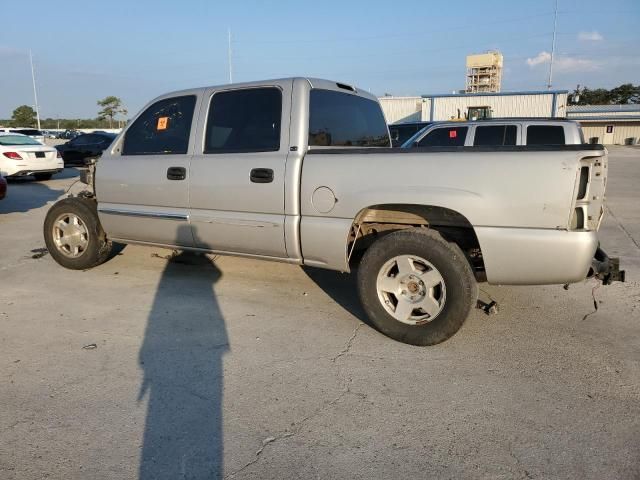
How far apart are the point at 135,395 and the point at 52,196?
11.1 m

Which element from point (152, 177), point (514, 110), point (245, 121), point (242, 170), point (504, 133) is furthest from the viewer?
point (514, 110)

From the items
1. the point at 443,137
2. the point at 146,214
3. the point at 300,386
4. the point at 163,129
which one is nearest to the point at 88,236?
the point at 146,214

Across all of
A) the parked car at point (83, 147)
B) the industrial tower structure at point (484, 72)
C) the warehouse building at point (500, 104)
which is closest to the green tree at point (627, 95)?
the industrial tower structure at point (484, 72)

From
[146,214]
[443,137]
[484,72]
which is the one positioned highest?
[484,72]

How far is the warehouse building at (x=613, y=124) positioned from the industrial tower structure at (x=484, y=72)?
1143 centimetres

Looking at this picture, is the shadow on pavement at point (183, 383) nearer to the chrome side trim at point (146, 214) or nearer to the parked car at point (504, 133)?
the chrome side trim at point (146, 214)

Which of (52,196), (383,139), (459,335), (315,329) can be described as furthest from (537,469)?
(52,196)

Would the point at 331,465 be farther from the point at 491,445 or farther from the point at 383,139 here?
the point at 383,139

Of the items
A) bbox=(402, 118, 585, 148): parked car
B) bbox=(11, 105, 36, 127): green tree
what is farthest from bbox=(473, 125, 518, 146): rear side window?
bbox=(11, 105, 36, 127): green tree

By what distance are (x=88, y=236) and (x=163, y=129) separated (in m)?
1.62

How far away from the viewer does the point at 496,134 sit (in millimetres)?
8617

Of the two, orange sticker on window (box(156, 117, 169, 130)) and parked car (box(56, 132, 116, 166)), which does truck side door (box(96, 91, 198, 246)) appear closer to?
orange sticker on window (box(156, 117, 169, 130))

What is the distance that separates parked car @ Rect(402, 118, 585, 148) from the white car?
1159 centimetres

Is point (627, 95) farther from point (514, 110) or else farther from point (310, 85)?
point (310, 85)
